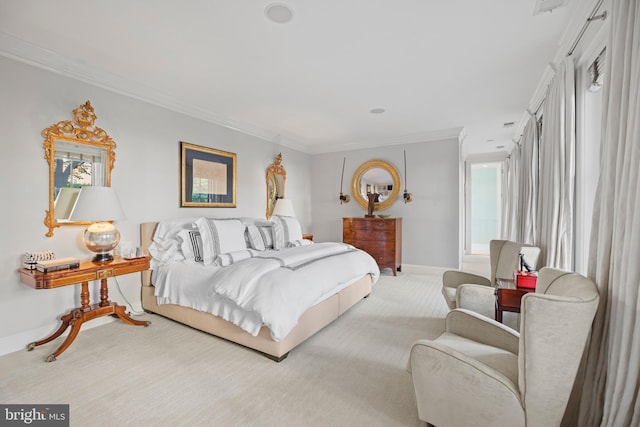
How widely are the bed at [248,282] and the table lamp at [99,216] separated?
527mm

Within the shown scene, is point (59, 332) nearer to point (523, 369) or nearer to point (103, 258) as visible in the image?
point (103, 258)

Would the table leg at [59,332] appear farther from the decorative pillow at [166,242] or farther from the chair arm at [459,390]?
the chair arm at [459,390]

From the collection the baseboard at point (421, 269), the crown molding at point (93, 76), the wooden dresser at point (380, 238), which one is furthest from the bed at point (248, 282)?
the baseboard at point (421, 269)

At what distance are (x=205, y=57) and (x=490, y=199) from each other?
311 inches

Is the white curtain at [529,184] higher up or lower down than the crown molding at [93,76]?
lower down

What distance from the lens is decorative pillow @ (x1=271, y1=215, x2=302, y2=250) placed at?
4051mm

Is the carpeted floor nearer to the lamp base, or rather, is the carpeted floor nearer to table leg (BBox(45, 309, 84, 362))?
table leg (BBox(45, 309, 84, 362))

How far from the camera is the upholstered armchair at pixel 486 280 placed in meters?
2.41

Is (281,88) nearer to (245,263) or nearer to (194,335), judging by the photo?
(245,263)

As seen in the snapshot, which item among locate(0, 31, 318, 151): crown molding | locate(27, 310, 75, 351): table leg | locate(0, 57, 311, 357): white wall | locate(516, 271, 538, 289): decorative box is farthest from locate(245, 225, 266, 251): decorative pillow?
locate(516, 271, 538, 289): decorative box

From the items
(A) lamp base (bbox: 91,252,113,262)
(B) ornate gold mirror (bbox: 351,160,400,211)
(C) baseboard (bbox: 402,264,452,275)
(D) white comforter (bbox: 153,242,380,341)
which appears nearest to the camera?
(D) white comforter (bbox: 153,242,380,341)

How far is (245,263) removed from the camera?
105 inches

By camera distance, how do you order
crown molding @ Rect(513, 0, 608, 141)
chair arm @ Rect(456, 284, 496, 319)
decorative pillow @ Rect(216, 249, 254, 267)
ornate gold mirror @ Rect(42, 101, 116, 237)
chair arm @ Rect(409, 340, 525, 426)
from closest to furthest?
chair arm @ Rect(409, 340, 525, 426) < crown molding @ Rect(513, 0, 608, 141) < chair arm @ Rect(456, 284, 496, 319) < ornate gold mirror @ Rect(42, 101, 116, 237) < decorative pillow @ Rect(216, 249, 254, 267)

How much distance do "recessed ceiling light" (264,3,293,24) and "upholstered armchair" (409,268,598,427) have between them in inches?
89.4
